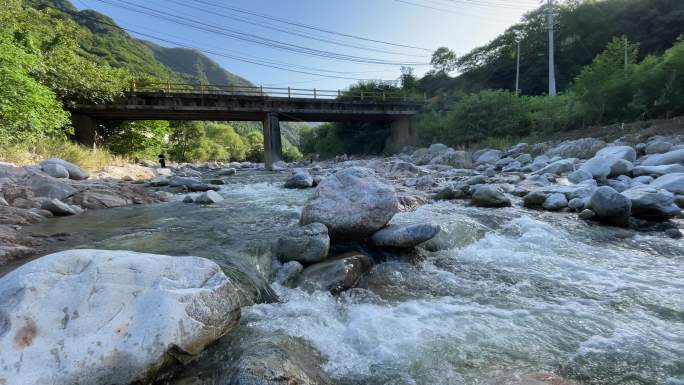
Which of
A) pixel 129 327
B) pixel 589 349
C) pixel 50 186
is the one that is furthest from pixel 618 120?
pixel 50 186

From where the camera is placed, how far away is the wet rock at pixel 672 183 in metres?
6.52

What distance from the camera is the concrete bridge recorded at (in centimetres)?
2119

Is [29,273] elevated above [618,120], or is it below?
below

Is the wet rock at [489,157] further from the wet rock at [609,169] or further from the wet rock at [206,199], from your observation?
the wet rock at [206,199]

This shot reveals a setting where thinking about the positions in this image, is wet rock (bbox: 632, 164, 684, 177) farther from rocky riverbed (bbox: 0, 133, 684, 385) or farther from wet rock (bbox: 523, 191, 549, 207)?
wet rock (bbox: 523, 191, 549, 207)

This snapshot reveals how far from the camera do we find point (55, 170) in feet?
34.3

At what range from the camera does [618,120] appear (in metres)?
15.0

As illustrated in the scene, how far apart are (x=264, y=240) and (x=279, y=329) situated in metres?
2.18

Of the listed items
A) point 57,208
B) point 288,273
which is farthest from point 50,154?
point 288,273

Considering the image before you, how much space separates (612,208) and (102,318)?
263 inches

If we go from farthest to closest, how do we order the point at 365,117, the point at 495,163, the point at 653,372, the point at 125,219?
the point at 365,117 → the point at 495,163 → the point at 125,219 → the point at 653,372

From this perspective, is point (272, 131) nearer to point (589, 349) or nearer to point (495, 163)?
point (495, 163)

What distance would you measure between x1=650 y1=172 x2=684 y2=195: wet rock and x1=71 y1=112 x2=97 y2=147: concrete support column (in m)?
26.4

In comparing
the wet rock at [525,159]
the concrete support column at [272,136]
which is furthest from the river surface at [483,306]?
the concrete support column at [272,136]
